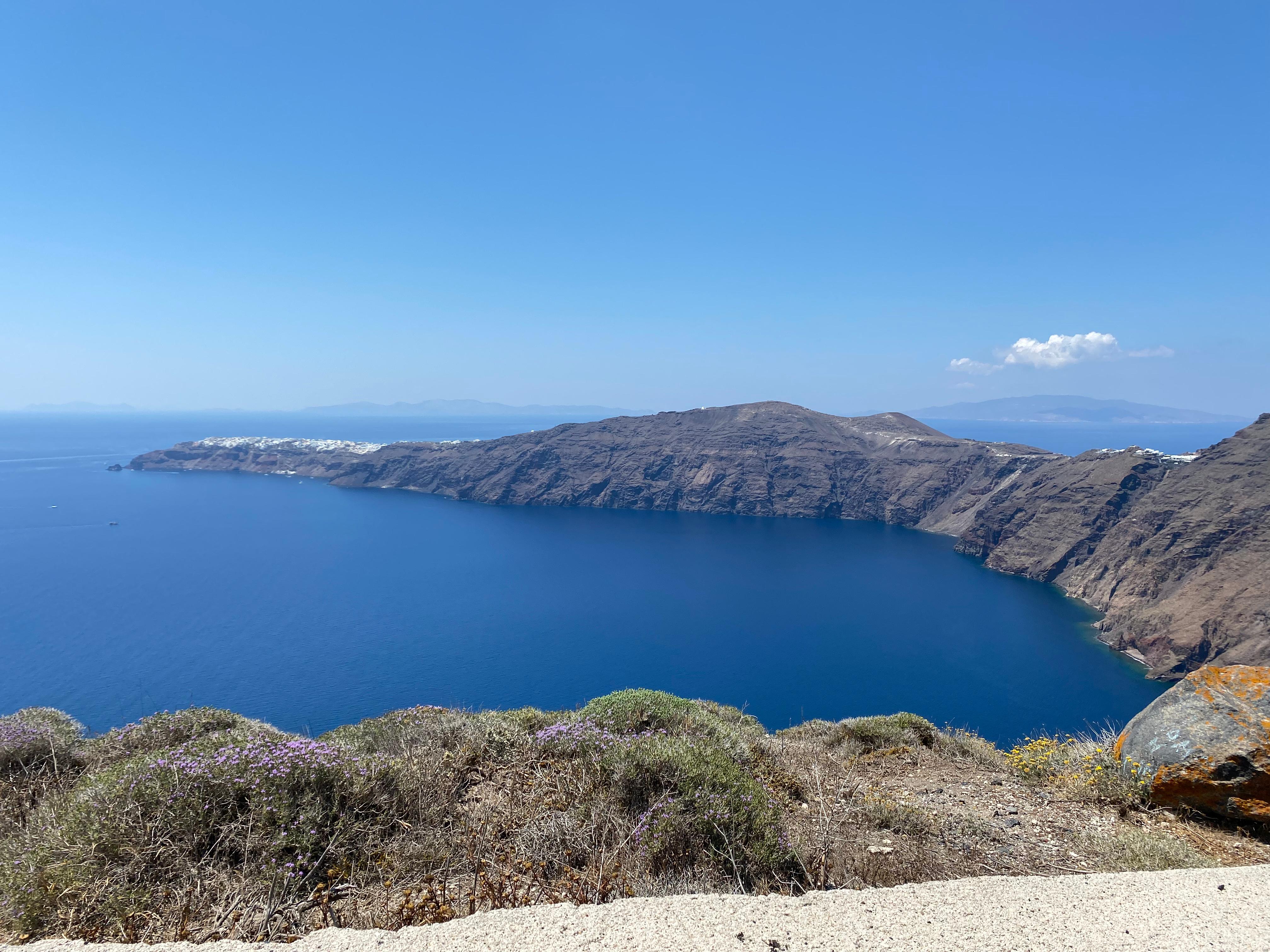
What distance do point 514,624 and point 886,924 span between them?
62.4 metres

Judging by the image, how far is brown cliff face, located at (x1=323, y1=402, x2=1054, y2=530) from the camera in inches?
5015

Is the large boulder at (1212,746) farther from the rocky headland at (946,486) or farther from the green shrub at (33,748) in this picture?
the rocky headland at (946,486)

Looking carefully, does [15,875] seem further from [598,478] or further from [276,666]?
[598,478]

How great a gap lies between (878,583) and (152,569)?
97166mm

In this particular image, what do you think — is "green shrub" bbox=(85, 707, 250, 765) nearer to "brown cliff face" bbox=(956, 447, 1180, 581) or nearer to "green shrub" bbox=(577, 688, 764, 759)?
"green shrub" bbox=(577, 688, 764, 759)

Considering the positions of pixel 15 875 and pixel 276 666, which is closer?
pixel 15 875

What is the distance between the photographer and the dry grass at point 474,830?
14.1 feet

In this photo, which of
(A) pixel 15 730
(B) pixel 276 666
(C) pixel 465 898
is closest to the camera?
(C) pixel 465 898

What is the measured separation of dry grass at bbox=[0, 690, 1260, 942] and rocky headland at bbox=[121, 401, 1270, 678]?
210 ft

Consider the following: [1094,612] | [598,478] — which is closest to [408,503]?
[598,478]

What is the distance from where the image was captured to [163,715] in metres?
9.15

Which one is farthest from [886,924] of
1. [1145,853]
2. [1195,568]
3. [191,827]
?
[1195,568]

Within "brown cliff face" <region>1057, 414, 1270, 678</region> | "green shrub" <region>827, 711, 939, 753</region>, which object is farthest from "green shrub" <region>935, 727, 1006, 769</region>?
"brown cliff face" <region>1057, 414, 1270, 678</region>

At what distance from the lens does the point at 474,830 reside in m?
5.25
